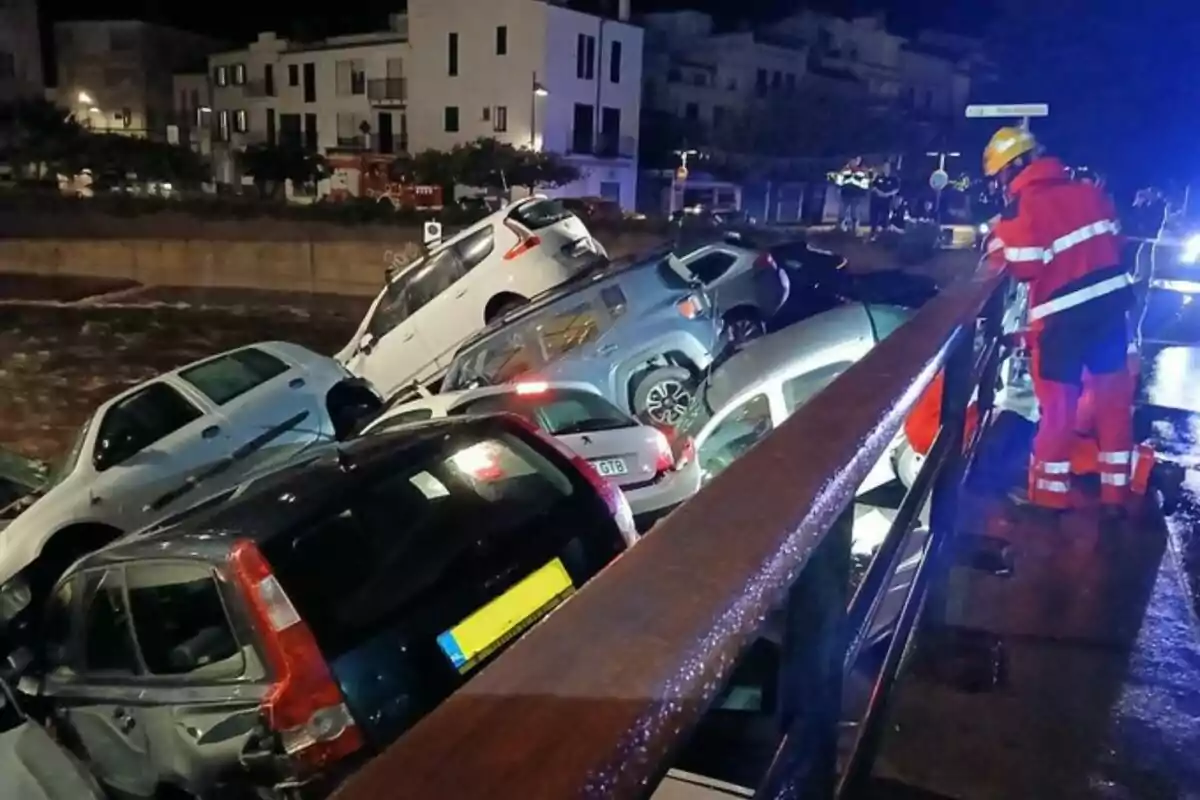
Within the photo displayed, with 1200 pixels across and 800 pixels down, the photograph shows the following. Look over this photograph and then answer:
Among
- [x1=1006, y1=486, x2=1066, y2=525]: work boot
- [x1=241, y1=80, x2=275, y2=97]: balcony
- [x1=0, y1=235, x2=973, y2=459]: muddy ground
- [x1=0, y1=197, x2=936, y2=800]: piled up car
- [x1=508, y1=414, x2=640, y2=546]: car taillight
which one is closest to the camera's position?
[x1=0, y1=197, x2=936, y2=800]: piled up car

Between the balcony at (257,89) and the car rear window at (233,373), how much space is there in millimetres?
46355

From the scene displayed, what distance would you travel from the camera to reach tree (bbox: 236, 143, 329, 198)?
44.6 metres

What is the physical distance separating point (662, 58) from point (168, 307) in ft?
98.0

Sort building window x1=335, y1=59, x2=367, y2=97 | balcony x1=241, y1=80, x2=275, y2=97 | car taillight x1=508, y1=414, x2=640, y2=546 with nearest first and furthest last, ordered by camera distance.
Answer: car taillight x1=508, y1=414, x2=640, y2=546 < building window x1=335, y1=59, x2=367, y2=97 < balcony x1=241, y1=80, x2=275, y2=97

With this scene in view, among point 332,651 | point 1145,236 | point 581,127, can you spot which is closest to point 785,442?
point 332,651

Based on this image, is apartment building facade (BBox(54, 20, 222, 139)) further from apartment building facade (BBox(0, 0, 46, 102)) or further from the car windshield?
the car windshield

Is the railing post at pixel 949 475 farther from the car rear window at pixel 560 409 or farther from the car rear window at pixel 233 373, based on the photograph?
the car rear window at pixel 233 373

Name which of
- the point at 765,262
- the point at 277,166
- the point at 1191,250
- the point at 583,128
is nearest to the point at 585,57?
the point at 583,128

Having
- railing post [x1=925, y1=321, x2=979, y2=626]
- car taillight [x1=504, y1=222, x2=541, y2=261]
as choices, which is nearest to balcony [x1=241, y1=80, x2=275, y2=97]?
car taillight [x1=504, y1=222, x2=541, y2=261]

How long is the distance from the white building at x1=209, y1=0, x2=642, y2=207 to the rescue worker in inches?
1494

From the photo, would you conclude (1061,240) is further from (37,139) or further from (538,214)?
(37,139)

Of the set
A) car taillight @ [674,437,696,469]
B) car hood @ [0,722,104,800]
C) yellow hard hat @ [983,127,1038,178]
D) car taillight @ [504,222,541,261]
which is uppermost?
yellow hard hat @ [983,127,1038,178]

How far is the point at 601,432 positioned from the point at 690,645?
21.6 feet

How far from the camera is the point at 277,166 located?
4478cm
